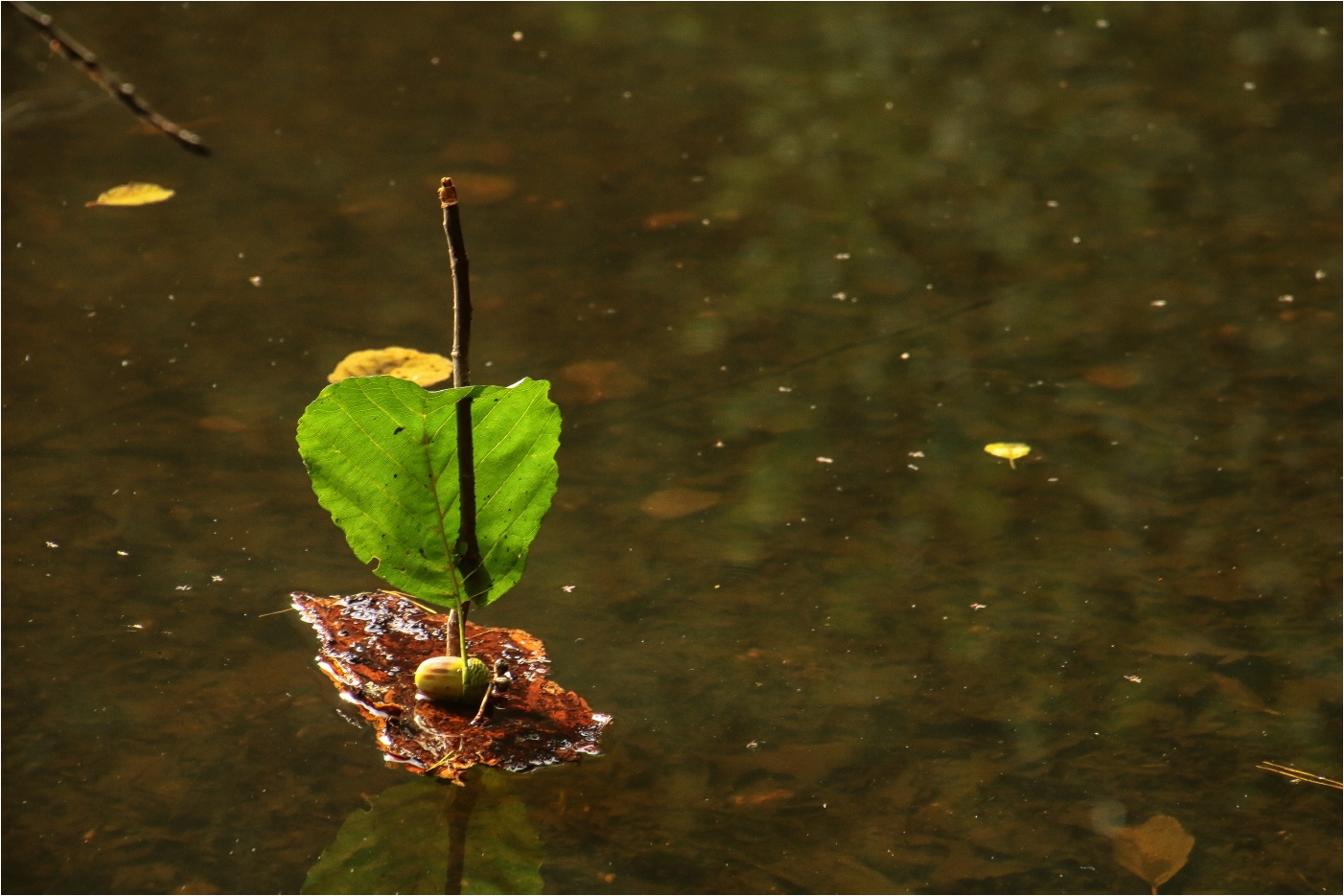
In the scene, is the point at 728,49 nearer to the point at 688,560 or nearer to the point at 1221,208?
the point at 1221,208

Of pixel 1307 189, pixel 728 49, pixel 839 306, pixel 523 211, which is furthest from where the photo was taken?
pixel 728 49

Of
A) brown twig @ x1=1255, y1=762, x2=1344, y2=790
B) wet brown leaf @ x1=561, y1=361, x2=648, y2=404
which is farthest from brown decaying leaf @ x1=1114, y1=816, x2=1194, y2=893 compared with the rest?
wet brown leaf @ x1=561, y1=361, x2=648, y2=404

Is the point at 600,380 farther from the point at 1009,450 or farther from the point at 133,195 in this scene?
the point at 133,195

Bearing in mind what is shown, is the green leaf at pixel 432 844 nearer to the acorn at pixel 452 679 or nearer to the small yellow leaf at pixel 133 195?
the acorn at pixel 452 679

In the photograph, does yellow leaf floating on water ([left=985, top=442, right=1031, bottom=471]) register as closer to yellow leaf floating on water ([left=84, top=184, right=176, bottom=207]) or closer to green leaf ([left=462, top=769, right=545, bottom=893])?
green leaf ([left=462, top=769, right=545, bottom=893])

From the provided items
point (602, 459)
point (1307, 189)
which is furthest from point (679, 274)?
point (1307, 189)

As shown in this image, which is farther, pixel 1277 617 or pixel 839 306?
pixel 839 306

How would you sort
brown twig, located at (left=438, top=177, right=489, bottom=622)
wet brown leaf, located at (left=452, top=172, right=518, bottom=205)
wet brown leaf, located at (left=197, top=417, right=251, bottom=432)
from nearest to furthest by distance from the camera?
brown twig, located at (left=438, top=177, right=489, bottom=622) → wet brown leaf, located at (left=197, top=417, right=251, bottom=432) → wet brown leaf, located at (left=452, top=172, right=518, bottom=205)

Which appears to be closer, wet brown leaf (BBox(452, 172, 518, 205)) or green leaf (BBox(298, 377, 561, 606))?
green leaf (BBox(298, 377, 561, 606))
